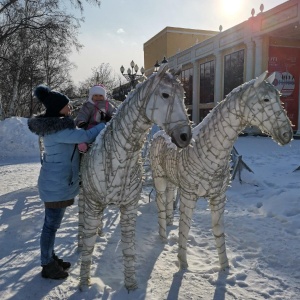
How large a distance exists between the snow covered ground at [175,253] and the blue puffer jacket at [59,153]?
991mm

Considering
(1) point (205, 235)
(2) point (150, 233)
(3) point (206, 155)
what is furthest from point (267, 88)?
(2) point (150, 233)

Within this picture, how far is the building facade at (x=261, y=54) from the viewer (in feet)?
51.9

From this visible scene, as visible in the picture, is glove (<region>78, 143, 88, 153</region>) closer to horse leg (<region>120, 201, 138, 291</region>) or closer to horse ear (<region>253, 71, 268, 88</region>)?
horse leg (<region>120, 201, 138, 291</region>)

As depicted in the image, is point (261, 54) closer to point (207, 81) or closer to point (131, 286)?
point (207, 81)

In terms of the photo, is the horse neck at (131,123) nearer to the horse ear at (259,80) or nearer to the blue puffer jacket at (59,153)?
the blue puffer jacket at (59,153)

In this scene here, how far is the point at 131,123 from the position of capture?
100 inches

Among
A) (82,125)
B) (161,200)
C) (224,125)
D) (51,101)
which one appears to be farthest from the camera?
(161,200)

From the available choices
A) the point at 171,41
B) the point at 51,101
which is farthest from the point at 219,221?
the point at 171,41

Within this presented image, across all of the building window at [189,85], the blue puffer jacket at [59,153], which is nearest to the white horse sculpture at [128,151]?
the blue puffer jacket at [59,153]

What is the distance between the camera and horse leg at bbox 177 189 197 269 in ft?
10.8

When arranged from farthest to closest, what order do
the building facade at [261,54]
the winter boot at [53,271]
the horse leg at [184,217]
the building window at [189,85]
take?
the building window at [189,85] → the building facade at [261,54] → the horse leg at [184,217] → the winter boot at [53,271]

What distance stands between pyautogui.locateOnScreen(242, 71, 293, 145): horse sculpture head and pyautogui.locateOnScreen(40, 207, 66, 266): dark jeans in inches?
83.4

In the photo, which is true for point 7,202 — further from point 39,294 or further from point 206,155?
point 206,155

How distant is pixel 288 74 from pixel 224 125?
687 inches
